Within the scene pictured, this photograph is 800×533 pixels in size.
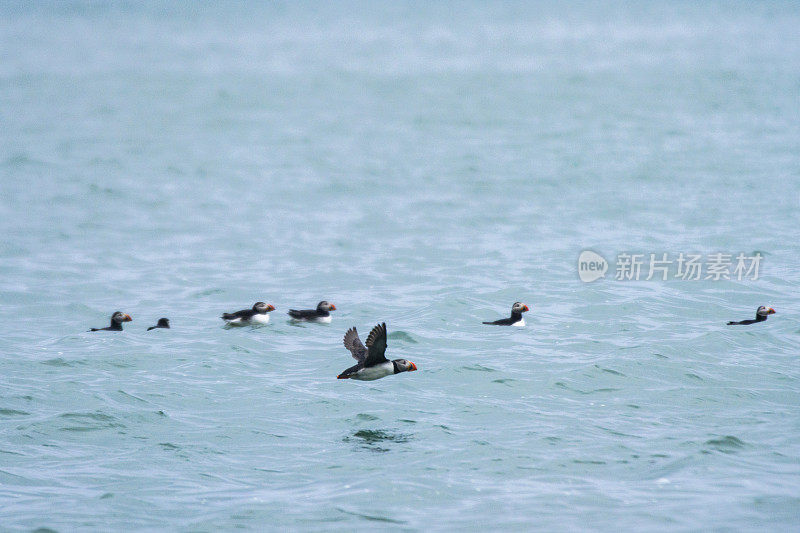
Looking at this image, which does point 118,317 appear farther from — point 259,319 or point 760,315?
point 760,315

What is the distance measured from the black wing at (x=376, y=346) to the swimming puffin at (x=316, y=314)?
17.1 ft

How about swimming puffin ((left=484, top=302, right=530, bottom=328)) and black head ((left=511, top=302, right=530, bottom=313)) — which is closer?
swimming puffin ((left=484, top=302, right=530, bottom=328))

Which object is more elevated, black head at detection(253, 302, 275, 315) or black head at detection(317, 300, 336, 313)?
black head at detection(317, 300, 336, 313)

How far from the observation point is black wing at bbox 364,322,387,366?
1456 centimetres

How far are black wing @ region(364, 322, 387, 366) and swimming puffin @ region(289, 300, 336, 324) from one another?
205 inches

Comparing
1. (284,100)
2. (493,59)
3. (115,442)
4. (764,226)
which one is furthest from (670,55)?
(115,442)

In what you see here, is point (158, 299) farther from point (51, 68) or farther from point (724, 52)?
point (724, 52)

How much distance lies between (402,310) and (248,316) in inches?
132

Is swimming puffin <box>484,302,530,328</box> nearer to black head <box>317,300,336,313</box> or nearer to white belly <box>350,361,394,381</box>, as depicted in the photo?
black head <box>317,300,336,313</box>

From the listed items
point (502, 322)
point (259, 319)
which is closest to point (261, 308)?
point (259, 319)

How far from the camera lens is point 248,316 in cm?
2062

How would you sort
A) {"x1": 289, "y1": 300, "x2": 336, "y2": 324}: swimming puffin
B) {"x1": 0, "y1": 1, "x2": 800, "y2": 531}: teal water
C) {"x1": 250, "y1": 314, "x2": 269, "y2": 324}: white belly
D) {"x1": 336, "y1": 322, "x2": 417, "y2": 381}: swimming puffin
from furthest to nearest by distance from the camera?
{"x1": 289, "y1": 300, "x2": 336, "y2": 324}: swimming puffin
{"x1": 250, "y1": 314, "x2": 269, "y2": 324}: white belly
{"x1": 336, "y1": 322, "x2": 417, "y2": 381}: swimming puffin
{"x1": 0, "y1": 1, "x2": 800, "y2": 531}: teal water

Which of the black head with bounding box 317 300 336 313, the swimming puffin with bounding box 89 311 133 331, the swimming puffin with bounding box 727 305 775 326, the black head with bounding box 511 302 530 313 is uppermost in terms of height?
the swimming puffin with bounding box 727 305 775 326

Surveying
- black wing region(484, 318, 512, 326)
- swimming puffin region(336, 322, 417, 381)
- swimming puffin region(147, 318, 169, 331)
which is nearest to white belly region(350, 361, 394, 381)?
swimming puffin region(336, 322, 417, 381)
